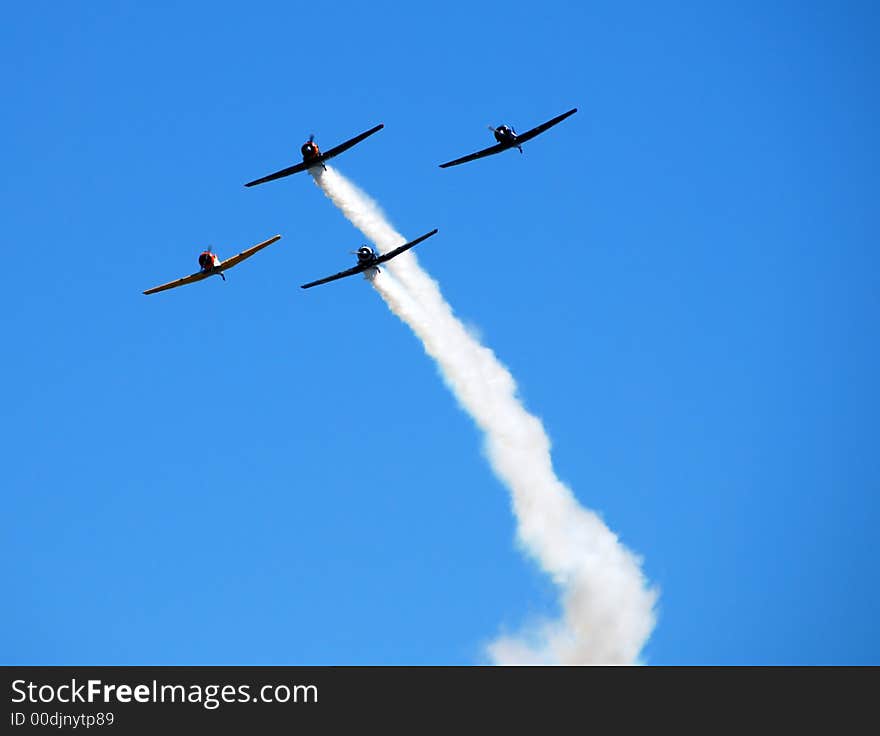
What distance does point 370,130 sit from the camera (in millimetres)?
137375
